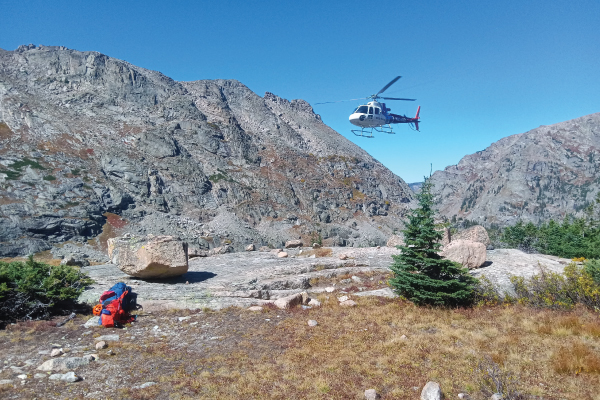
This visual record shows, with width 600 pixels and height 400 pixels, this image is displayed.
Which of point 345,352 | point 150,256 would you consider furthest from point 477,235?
point 150,256

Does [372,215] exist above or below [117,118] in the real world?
below

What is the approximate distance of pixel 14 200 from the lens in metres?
98.2

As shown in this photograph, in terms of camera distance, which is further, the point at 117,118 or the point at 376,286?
the point at 117,118

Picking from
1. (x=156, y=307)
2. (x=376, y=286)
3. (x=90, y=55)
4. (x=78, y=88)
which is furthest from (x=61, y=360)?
(x=90, y=55)

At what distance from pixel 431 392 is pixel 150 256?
1301 centimetres

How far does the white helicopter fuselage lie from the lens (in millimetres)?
40062

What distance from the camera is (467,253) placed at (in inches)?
669

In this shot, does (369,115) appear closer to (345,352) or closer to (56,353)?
(345,352)

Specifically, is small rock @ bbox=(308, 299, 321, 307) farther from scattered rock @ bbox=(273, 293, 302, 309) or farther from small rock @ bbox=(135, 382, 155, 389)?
small rock @ bbox=(135, 382, 155, 389)

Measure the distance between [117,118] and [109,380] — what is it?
6783 inches

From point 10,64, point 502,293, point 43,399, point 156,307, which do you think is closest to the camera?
point 43,399

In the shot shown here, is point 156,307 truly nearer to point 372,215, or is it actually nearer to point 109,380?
point 109,380

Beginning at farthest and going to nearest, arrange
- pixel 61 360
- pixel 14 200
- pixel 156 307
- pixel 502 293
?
pixel 14 200, pixel 502 293, pixel 156 307, pixel 61 360

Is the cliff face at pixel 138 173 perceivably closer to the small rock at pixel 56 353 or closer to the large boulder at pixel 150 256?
the large boulder at pixel 150 256
